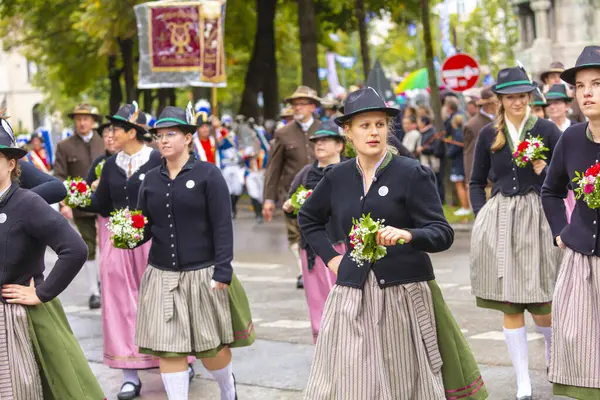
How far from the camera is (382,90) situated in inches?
771

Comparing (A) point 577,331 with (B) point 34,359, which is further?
(A) point 577,331

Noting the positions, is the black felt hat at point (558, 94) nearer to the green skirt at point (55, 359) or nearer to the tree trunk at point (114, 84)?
the green skirt at point (55, 359)

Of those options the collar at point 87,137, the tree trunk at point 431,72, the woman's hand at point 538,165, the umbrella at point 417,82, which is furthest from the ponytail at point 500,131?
the umbrella at point 417,82

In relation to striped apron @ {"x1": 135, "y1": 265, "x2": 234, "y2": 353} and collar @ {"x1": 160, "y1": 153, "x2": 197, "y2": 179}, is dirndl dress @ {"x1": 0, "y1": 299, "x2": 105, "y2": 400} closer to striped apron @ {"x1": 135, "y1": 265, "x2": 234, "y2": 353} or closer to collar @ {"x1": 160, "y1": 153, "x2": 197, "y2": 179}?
striped apron @ {"x1": 135, "y1": 265, "x2": 234, "y2": 353}

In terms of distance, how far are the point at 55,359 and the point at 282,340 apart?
471 centimetres

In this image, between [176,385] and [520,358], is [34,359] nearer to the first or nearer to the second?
[176,385]

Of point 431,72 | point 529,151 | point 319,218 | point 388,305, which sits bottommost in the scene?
point 388,305

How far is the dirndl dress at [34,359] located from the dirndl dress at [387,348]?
1.09m

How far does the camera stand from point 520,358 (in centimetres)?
741

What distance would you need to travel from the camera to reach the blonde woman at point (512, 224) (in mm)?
7684

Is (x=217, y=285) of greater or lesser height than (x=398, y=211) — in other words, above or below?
below

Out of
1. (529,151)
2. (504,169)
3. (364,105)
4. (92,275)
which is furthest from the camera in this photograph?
(92,275)

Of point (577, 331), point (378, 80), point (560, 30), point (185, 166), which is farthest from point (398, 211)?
point (560, 30)

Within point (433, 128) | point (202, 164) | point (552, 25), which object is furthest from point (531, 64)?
point (202, 164)
